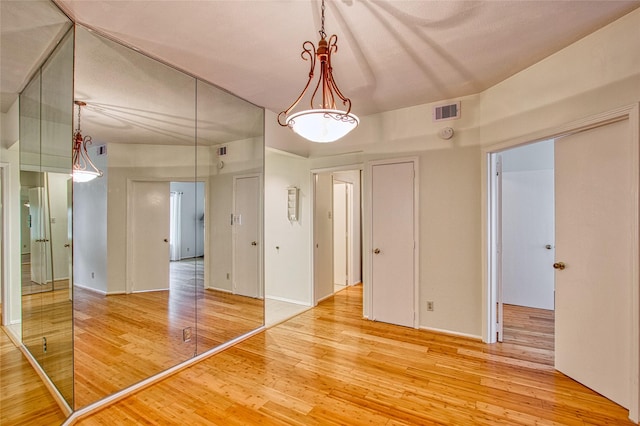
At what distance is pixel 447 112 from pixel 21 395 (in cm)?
455

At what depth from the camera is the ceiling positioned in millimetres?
2035

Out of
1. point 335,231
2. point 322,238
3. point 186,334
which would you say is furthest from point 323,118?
point 335,231

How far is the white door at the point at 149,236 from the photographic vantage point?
2.66 metres

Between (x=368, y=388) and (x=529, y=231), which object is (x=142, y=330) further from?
(x=529, y=231)

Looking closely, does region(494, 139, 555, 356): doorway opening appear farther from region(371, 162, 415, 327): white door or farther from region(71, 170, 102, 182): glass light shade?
region(71, 170, 102, 182): glass light shade

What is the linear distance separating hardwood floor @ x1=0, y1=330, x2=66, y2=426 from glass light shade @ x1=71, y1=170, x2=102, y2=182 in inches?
46.5

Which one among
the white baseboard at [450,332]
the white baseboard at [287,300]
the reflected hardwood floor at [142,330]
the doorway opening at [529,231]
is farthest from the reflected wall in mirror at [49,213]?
the doorway opening at [529,231]

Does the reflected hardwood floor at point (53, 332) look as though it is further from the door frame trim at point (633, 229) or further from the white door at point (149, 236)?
the door frame trim at point (633, 229)

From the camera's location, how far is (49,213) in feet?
7.69

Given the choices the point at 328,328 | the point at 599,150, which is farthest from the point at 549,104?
the point at 328,328

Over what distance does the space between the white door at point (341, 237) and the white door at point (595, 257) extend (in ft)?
12.1

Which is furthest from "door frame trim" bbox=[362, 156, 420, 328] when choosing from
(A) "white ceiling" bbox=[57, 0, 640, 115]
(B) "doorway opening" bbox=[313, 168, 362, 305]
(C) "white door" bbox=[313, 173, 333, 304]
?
(A) "white ceiling" bbox=[57, 0, 640, 115]

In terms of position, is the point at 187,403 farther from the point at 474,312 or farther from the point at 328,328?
the point at 474,312

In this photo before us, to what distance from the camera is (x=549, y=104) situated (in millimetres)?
2748
